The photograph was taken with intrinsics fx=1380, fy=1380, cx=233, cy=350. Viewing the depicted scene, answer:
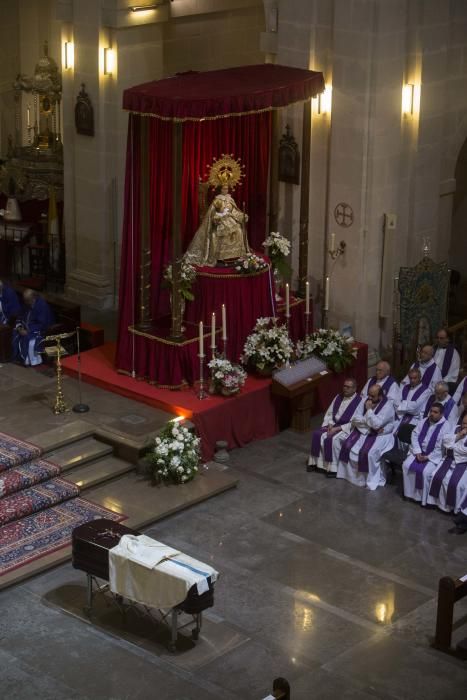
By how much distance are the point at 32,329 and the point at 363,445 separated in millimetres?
5471

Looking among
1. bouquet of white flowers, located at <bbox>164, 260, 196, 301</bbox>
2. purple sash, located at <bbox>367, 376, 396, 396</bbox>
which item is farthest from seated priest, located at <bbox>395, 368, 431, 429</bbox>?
bouquet of white flowers, located at <bbox>164, 260, 196, 301</bbox>

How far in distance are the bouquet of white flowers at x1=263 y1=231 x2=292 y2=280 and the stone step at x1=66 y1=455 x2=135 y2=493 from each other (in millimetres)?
3986

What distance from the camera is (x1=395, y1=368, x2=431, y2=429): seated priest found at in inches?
706

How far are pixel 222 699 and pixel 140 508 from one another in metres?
4.00

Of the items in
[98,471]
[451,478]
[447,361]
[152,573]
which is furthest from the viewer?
[447,361]

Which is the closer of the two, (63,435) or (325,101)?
(63,435)

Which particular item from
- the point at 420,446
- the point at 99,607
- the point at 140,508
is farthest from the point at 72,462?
the point at 420,446

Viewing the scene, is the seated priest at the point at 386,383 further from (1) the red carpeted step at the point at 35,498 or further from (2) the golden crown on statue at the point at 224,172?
(1) the red carpeted step at the point at 35,498

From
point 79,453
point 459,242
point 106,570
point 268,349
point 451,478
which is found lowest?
point 79,453

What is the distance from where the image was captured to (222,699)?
12625 mm

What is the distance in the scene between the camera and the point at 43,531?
15688 millimetres

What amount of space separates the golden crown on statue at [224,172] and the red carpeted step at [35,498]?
16.0 ft

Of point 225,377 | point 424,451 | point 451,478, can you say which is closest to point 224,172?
point 225,377

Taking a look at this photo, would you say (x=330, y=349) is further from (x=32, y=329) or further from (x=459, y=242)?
(x=459, y=242)
